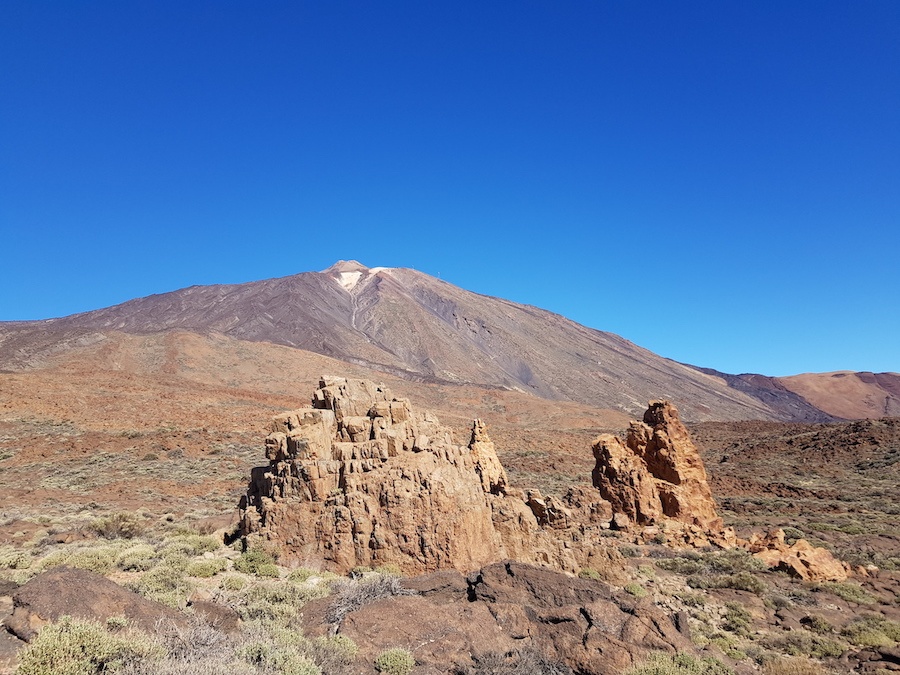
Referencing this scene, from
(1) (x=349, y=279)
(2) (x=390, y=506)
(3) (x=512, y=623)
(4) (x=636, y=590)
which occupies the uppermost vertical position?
(1) (x=349, y=279)

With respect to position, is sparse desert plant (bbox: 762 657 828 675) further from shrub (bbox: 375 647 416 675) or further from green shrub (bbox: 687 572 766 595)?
shrub (bbox: 375 647 416 675)

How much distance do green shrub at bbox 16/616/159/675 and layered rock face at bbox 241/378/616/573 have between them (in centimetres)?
451

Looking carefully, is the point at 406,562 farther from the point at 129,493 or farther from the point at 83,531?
the point at 129,493

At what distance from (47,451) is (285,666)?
1132 inches

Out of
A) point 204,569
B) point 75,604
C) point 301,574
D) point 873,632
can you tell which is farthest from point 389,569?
point 873,632

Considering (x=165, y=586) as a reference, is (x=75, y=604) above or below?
above

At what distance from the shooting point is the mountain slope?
96750 millimetres

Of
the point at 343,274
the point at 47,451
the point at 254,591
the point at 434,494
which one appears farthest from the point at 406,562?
the point at 343,274

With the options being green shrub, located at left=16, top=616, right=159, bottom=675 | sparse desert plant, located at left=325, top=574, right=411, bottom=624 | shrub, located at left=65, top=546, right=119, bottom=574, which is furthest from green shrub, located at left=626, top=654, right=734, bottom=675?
shrub, located at left=65, top=546, right=119, bottom=574

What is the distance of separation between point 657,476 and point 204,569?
14.4m

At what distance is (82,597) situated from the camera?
19.0 feet

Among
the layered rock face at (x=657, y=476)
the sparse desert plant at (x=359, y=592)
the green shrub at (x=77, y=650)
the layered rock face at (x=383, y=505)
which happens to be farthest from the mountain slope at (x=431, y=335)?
the green shrub at (x=77, y=650)

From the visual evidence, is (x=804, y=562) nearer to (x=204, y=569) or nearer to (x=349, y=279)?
(x=204, y=569)

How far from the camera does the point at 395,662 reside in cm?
591
